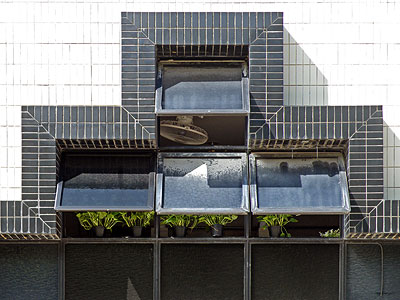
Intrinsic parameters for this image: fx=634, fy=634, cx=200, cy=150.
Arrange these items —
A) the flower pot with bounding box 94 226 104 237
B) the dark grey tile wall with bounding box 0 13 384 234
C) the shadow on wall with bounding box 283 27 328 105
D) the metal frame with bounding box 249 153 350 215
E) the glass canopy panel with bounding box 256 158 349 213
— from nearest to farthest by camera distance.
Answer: the metal frame with bounding box 249 153 350 215 < the glass canopy panel with bounding box 256 158 349 213 < the dark grey tile wall with bounding box 0 13 384 234 < the flower pot with bounding box 94 226 104 237 < the shadow on wall with bounding box 283 27 328 105

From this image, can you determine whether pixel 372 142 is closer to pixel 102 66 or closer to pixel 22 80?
pixel 102 66

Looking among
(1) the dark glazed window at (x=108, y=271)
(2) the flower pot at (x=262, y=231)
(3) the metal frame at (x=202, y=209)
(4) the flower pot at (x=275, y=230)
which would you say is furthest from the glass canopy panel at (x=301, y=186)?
(1) the dark glazed window at (x=108, y=271)

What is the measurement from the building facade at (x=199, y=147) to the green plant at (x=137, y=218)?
0.43 ft

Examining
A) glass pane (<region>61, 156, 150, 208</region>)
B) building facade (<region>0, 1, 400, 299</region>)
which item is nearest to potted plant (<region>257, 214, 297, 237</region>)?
building facade (<region>0, 1, 400, 299</region>)

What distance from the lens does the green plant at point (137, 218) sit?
8.09 metres

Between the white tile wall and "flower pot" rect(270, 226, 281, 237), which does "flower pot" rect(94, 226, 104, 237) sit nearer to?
the white tile wall

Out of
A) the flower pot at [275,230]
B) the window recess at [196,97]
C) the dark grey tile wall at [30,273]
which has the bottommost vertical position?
the dark grey tile wall at [30,273]

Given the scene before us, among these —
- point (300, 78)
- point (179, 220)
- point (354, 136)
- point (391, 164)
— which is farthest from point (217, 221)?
point (391, 164)

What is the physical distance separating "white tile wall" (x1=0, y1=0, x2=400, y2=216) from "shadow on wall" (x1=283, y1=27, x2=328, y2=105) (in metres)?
0.01

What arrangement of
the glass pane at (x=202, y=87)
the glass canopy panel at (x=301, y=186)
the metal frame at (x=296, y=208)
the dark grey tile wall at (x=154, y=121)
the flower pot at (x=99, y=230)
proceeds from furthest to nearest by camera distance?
1. the flower pot at (x=99, y=230)
2. the glass pane at (x=202, y=87)
3. the dark grey tile wall at (x=154, y=121)
4. the glass canopy panel at (x=301, y=186)
5. the metal frame at (x=296, y=208)

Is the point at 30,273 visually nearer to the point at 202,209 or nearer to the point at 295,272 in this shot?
the point at 202,209

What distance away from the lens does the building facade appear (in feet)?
25.7

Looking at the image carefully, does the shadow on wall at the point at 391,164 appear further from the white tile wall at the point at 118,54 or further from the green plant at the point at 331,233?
the green plant at the point at 331,233

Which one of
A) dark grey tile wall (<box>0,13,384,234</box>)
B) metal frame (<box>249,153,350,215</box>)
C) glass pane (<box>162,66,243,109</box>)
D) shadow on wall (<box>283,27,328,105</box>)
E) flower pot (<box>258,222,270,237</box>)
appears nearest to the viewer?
metal frame (<box>249,153,350,215</box>)
